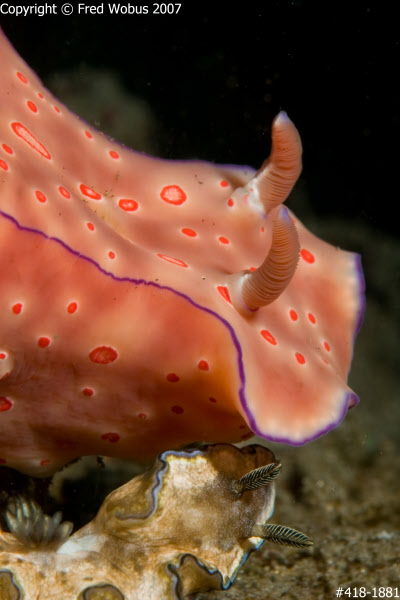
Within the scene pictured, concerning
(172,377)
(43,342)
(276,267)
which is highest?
(276,267)

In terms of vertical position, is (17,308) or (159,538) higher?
(17,308)

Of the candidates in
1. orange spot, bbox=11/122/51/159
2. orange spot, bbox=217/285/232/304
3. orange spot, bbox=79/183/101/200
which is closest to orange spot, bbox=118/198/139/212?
orange spot, bbox=79/183/101/200

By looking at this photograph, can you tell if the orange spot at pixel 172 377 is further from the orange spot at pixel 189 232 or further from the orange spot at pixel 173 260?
the orange spot at pixel 189 232

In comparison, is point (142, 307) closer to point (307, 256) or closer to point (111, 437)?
point (111, 437)

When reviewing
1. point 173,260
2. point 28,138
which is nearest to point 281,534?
point 173,260

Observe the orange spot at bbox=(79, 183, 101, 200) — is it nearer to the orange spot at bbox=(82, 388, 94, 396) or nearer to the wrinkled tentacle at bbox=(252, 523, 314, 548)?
the orange spot at bbox=(82, 388, 94, 396)

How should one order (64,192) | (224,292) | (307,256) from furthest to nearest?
1. (307,256)
2. (224,292)
3. (64,192)
